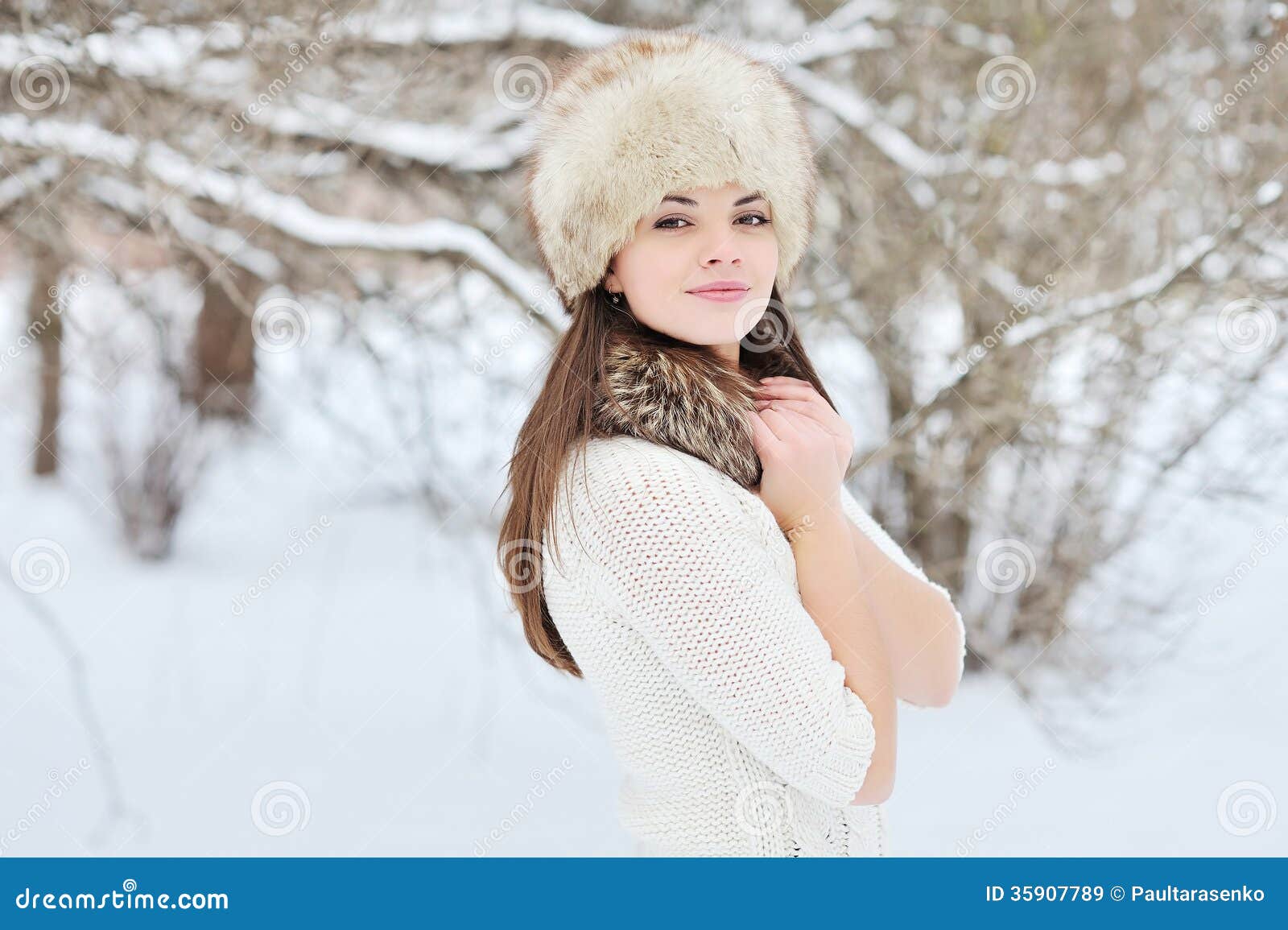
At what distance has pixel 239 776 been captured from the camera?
3.98 m

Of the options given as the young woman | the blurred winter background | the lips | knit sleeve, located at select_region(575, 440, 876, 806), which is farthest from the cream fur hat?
the blurred winter background

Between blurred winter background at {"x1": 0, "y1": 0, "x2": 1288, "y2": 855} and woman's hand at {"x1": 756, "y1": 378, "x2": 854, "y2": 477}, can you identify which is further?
blurred winter background at {"x1": 0, "y1": 0, "x2": 1288, "y2": 855}

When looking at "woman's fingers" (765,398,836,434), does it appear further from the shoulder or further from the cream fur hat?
the cream fur hat

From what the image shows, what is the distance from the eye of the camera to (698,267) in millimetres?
1426

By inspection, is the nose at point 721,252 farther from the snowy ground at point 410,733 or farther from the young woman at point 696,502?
the snowy ground at point 410,733

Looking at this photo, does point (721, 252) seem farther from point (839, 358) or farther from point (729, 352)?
point (839, 358)

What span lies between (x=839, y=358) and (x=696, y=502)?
116 inches

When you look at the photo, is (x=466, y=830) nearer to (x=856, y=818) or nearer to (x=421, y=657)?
(x=421, y=657)

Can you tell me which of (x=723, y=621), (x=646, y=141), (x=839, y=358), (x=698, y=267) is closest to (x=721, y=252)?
(x=698, y=267)

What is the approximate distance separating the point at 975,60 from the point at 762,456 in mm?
3196

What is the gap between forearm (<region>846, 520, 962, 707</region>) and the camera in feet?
5.10

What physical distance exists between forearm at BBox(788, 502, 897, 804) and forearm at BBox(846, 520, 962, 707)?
131mm

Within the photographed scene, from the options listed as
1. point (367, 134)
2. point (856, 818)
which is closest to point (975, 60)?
point (367, 134)

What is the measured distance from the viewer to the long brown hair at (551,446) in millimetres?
1363
